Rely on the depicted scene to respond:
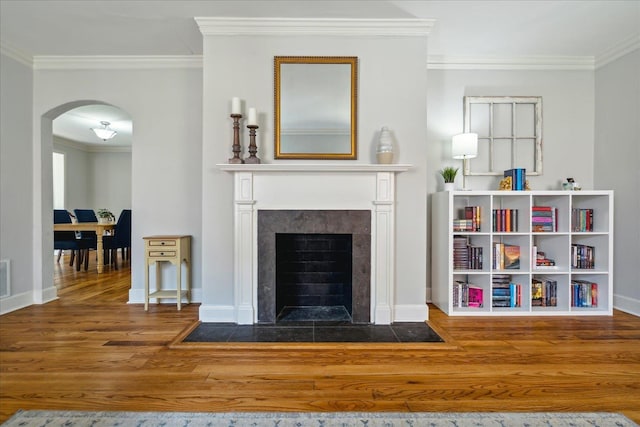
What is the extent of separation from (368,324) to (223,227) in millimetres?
1438

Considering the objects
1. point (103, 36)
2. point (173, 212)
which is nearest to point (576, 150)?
point (173, 212)

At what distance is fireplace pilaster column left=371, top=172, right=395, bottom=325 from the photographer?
277 centimetres

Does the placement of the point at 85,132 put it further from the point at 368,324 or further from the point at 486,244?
the point at 486,244

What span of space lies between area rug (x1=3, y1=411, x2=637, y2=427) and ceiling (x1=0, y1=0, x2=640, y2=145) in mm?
2661

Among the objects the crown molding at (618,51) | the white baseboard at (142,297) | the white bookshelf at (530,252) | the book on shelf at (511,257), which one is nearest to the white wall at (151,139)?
the white baseboard at (142,297)

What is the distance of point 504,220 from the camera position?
3105 millimetres

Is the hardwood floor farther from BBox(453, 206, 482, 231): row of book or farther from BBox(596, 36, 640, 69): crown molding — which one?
BBox(596, 36, 640, 69): crown molding

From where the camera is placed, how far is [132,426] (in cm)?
149

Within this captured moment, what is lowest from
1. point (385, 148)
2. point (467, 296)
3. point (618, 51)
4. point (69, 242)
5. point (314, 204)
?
point (467, 296)

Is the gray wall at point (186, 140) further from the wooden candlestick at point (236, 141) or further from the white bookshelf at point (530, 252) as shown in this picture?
the wooden candlestick at point (236, 141)

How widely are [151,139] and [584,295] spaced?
4411 millimetres

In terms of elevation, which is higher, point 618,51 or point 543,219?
point 618,51

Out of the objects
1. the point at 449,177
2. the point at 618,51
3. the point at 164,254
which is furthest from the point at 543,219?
the point at 164,254

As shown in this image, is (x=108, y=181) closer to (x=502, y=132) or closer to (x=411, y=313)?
(x=411, y=313)
